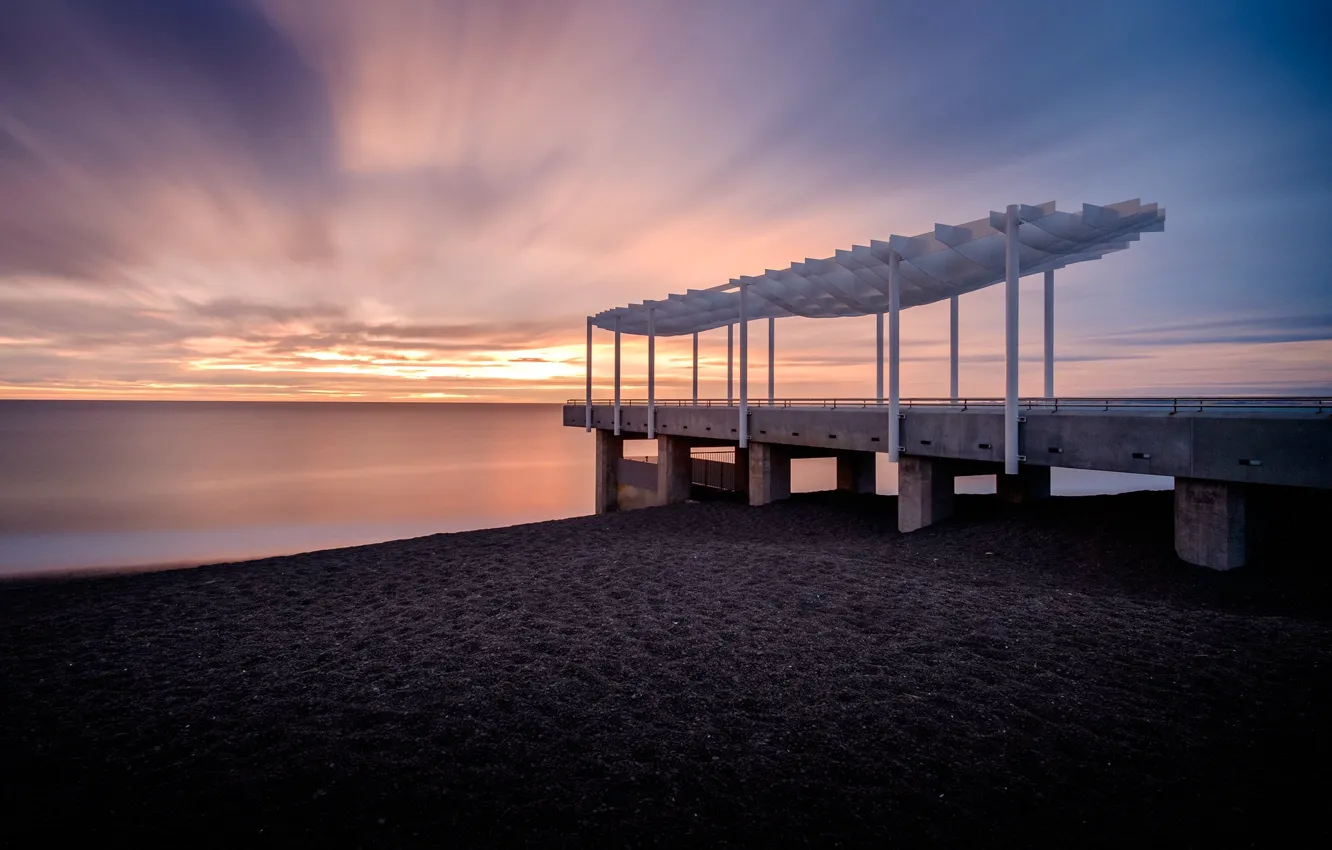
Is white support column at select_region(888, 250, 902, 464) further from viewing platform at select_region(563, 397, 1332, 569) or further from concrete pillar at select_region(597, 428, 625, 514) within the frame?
concrete pillar at select_region(597, 428, 625, 514)

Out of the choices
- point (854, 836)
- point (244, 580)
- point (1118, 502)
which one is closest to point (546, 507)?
point (244, 580)

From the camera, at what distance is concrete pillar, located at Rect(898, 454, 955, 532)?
1812cm

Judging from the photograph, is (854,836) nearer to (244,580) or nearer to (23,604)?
(244,580)

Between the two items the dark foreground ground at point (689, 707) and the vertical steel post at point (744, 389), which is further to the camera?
the vertical steel post at point (744, 389)

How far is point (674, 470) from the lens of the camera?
101ft

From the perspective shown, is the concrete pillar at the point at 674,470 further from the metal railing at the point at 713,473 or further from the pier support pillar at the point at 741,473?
the pier support pillar at the point at 741,473

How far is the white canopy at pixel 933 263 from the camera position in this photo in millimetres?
15297

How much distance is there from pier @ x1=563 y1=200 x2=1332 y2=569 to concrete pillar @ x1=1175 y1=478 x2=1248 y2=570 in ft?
0.07

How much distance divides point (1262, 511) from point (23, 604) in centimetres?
2451

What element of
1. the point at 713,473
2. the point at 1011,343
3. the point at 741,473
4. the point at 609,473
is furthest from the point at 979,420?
the point at 609,473

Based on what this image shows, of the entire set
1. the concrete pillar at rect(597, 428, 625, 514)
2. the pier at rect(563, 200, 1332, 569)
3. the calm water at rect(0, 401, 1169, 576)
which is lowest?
the calm water at rect(0, 401, 1169, 576)

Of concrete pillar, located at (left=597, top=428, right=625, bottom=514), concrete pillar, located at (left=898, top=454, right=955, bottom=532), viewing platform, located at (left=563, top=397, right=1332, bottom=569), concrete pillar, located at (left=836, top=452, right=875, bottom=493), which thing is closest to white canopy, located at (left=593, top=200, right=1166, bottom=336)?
viewing platform, located at (left=563, top=397, right=1332, bottom=569)

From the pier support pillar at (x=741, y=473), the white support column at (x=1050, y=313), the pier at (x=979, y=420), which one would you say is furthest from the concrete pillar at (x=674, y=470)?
the white support column at (x=1050, y=313)

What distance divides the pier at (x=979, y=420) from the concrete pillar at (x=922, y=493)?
0.15 ft
